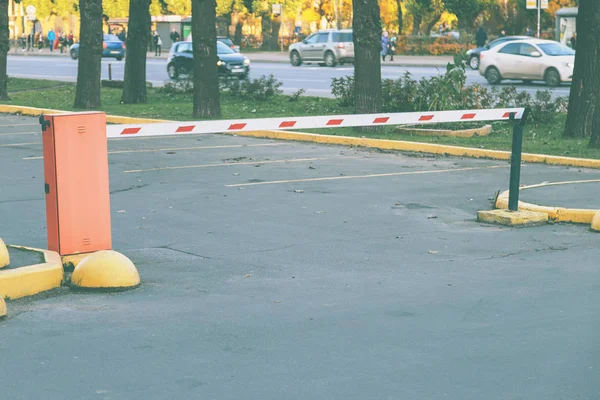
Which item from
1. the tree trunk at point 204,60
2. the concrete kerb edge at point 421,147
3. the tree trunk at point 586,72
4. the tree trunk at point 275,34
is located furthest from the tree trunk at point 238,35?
the tree trunk at point 586,72

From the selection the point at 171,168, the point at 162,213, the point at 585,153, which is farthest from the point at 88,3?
the point at 162,213

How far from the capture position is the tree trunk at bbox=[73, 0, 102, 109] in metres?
25.2

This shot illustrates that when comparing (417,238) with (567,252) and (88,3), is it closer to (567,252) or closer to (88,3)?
(567,252)

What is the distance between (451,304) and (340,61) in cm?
4316

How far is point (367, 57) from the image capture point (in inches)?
765

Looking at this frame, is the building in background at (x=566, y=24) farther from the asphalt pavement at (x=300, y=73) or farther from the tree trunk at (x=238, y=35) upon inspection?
the tree trunk at (x=238, y=35)

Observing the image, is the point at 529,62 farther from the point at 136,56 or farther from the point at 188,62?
the point at 136,56

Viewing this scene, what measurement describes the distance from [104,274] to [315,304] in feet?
4.97

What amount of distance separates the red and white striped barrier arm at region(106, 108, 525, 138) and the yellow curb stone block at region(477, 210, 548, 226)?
1.03m

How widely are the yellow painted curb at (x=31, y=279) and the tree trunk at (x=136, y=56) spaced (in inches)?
758

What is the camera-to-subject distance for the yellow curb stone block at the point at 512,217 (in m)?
10.4

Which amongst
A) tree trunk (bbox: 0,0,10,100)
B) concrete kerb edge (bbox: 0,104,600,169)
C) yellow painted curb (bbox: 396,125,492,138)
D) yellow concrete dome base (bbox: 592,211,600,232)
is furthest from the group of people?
yellow concrete dome base (bbox: 592,211,600,232)

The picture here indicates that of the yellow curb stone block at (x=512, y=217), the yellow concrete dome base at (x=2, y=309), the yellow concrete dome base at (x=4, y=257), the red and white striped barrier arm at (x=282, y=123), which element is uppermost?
the red and white striped barrier arm at (x=282, y=123)

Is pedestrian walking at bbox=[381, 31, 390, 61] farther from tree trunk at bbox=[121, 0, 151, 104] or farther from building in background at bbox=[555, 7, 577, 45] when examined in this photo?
tree trunk at bbox=[121, 0, 151, 104]
